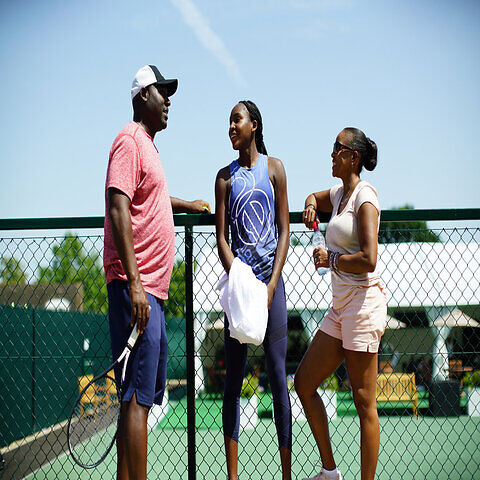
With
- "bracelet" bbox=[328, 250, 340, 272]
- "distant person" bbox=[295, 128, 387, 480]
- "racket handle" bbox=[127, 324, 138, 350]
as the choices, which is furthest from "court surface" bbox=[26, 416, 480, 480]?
"bracelet" bbox=[328, 250, 340, 272]

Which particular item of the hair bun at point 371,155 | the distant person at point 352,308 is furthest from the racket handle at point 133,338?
the hair bun at point 371,155

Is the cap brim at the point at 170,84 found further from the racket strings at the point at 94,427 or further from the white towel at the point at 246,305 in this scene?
the racket strings at the point at 94,427

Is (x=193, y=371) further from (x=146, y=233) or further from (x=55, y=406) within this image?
(x=55, y=406)

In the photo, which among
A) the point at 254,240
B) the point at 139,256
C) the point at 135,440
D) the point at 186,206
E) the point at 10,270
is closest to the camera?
the point at 135,440

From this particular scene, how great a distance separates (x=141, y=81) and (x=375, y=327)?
6.41 feet

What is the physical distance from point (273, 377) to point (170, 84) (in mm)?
1835

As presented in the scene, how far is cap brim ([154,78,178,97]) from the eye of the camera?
3037 millimetres

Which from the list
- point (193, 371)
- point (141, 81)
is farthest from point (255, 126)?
point (193, 371)

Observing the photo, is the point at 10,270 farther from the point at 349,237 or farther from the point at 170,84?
the point at 349,237

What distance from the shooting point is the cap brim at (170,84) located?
9.96ft

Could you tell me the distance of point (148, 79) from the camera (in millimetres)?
3000

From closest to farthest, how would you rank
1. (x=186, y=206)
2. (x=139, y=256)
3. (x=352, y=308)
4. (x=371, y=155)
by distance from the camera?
(x=139, y=256) → (x=352, y=308) → (x=371, y=155) → (x=186, y=206)

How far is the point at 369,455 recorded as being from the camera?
3.01 meters

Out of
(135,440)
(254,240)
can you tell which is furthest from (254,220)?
(135,440)
